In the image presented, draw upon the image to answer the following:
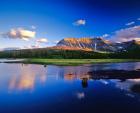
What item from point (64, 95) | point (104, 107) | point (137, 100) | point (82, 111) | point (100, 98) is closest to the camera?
point (82, 111)

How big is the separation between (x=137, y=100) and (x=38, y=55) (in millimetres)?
84743

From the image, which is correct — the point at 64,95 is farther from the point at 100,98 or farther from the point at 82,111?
the point at 82,111

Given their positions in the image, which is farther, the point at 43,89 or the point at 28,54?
the point at 28,54

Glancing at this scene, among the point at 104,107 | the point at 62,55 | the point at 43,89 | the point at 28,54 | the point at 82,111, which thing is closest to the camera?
the point at 82,111

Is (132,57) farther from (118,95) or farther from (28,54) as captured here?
(118,95)

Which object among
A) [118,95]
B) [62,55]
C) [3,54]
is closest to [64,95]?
[118,95]

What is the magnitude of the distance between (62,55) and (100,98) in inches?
3047

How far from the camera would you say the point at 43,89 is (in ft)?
75.4

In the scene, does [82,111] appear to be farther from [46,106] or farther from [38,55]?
[38,55]

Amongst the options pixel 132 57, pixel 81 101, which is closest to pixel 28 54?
pixel 132 57

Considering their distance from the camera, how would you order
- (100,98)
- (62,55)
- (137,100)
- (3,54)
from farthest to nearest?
(3,54), (62,55), (100,98), (137,100)

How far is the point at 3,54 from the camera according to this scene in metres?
123

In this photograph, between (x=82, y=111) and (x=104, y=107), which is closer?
(x=82, y=111)

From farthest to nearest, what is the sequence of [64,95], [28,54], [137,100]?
1. [28,54]
2. [64,95]
3. [137,100]
